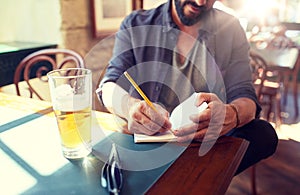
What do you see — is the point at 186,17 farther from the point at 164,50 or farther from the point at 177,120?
the point at 177,120

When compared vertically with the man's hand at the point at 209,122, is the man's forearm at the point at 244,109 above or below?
below

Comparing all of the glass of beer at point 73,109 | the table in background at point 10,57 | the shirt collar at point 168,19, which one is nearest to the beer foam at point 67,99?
the glass of beer at point 73,109

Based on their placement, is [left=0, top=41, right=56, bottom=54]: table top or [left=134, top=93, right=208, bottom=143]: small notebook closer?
[left=134, top=93, right=208, bottom=143]: small notebook

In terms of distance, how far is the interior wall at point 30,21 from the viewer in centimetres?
205

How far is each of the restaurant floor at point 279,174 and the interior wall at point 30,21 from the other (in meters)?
1.50

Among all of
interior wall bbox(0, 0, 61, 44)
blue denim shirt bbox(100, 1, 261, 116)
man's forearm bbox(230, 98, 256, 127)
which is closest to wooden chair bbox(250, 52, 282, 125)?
blue denim shirt bbox(100, 1, 261, 116)

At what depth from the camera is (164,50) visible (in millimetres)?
1366

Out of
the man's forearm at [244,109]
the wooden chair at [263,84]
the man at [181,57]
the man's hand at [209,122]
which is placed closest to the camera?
the man's hand at [209,122]

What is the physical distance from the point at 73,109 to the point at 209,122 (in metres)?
0.37

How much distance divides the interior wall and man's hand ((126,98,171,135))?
1383mm

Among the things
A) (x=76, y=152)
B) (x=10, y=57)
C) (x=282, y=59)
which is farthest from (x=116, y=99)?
(x=282, y=59)

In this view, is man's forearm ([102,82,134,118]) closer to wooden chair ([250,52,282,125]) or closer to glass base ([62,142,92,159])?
glass base ([62,142,92,159])

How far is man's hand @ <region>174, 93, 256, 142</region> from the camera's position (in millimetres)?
825

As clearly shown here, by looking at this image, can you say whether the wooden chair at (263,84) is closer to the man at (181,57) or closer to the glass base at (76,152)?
the man at (181,57)
